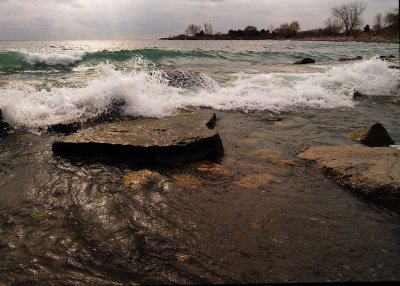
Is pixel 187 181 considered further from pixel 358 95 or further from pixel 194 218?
pixel 358 95

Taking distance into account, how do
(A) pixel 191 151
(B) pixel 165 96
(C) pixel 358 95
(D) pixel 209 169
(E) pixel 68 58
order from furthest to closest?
(E) pixel 68 58 < (C) pixel 358 95 < (B) pixel 165 96 < (A) pixel 191 151 < (D) pixel 209 169

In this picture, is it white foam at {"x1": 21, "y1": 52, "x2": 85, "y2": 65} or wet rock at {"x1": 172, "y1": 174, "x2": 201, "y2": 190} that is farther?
white foam at {"x1": 21, "y1": 52, "x2": 85, "y2": 65}

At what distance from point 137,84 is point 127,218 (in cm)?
379

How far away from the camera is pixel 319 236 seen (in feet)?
7.36

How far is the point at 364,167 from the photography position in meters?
3.14

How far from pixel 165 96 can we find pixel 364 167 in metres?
4.04

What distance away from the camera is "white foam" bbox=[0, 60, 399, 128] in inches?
204

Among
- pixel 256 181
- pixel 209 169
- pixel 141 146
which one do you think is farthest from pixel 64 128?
pixel 256 181

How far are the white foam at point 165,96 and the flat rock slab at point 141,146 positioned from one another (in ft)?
4.36

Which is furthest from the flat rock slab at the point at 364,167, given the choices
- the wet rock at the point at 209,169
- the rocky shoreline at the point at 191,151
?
the wet rock at the point at 209,169

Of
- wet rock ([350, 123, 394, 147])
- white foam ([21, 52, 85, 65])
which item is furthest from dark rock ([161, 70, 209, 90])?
white foam ([21, 52, 85, 65])

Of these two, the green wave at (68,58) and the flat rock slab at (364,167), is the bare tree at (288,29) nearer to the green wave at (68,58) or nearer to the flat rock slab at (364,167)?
the green wave at (68,58)

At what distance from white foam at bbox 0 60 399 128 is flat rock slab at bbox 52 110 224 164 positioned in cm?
133

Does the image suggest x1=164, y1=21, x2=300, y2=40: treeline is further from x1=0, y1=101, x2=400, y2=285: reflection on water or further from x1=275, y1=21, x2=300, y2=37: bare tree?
x1=0, y1=101, x2=400, y2=285: reflection on water
